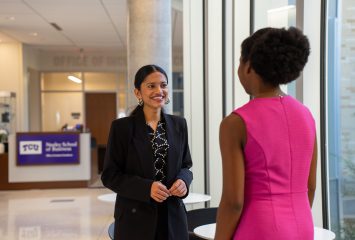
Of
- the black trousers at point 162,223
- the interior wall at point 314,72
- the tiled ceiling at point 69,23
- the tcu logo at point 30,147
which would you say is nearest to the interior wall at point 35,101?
the tiled ceiling at point 69,23

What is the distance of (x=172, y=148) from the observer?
2078 millimetres

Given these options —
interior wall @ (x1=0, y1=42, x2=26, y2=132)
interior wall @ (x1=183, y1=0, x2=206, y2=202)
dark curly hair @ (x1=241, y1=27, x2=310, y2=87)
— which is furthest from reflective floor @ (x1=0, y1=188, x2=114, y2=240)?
dark curly hair @ (x1=241, y1=27, x2=310, y2=87)

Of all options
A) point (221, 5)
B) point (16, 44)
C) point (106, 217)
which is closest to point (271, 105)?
point (221, 5)

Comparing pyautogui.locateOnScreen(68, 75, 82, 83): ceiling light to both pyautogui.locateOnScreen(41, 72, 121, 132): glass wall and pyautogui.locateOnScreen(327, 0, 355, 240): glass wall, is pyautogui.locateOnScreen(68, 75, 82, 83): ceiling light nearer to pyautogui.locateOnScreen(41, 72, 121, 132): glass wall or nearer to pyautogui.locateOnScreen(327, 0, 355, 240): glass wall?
pyautogui.locateOnScreen(41, 72, 121, 132): glass wall

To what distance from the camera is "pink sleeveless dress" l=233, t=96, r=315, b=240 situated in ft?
4.24

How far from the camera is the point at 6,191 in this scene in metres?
9.66

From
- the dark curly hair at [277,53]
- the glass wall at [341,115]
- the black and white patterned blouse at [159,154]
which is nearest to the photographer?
the dark curly hair at [277,53]

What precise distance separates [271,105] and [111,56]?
14.3 m

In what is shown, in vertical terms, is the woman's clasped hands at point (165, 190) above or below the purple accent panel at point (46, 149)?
above

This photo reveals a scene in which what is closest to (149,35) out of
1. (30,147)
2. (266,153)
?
(266,153)

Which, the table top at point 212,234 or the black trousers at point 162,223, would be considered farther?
the table top at point 212,234

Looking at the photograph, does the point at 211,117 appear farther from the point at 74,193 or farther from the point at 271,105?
the point at 74,193

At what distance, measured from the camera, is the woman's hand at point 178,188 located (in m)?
1.99

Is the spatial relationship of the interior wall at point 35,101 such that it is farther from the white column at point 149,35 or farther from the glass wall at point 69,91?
the white column at point 149,35
